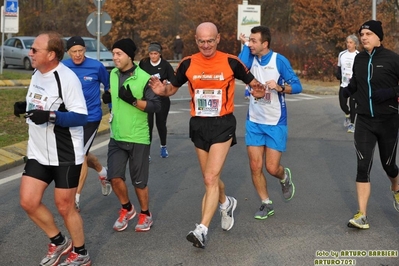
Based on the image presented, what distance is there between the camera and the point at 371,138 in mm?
7016

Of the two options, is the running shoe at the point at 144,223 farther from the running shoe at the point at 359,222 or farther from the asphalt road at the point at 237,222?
the running shoe at the point at 359,222

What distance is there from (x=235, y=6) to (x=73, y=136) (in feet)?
117

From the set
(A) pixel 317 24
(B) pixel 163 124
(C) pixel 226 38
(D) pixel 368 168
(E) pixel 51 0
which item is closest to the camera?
(D) pixel 368 168

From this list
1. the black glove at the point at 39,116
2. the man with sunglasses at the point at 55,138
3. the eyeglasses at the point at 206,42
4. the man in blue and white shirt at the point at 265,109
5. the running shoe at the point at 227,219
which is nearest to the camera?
the black glove at the point at 39,116

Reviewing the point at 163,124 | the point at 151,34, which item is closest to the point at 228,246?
the point at 163,124

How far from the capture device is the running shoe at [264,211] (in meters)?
7.32

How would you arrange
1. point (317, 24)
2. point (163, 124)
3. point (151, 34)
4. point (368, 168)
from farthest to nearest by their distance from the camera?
point (151, 34) → point (317, 24) → point (163, 124) → point (368, 168)

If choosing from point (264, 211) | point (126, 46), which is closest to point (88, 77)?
point (126, 46)

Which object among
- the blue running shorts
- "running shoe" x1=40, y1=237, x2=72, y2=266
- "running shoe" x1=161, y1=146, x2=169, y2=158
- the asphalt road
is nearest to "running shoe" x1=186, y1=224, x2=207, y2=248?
the asphalt road

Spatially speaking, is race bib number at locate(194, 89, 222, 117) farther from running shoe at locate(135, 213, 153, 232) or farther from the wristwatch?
the wristwatch

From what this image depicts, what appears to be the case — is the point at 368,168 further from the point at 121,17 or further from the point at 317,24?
the point at 121,17

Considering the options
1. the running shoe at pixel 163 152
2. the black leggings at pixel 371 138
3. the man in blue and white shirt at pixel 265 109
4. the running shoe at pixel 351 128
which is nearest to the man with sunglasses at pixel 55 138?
the man in blue and white shirt at pixel 265 109

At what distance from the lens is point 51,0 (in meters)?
52.6

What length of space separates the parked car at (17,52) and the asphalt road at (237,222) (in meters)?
22.5
